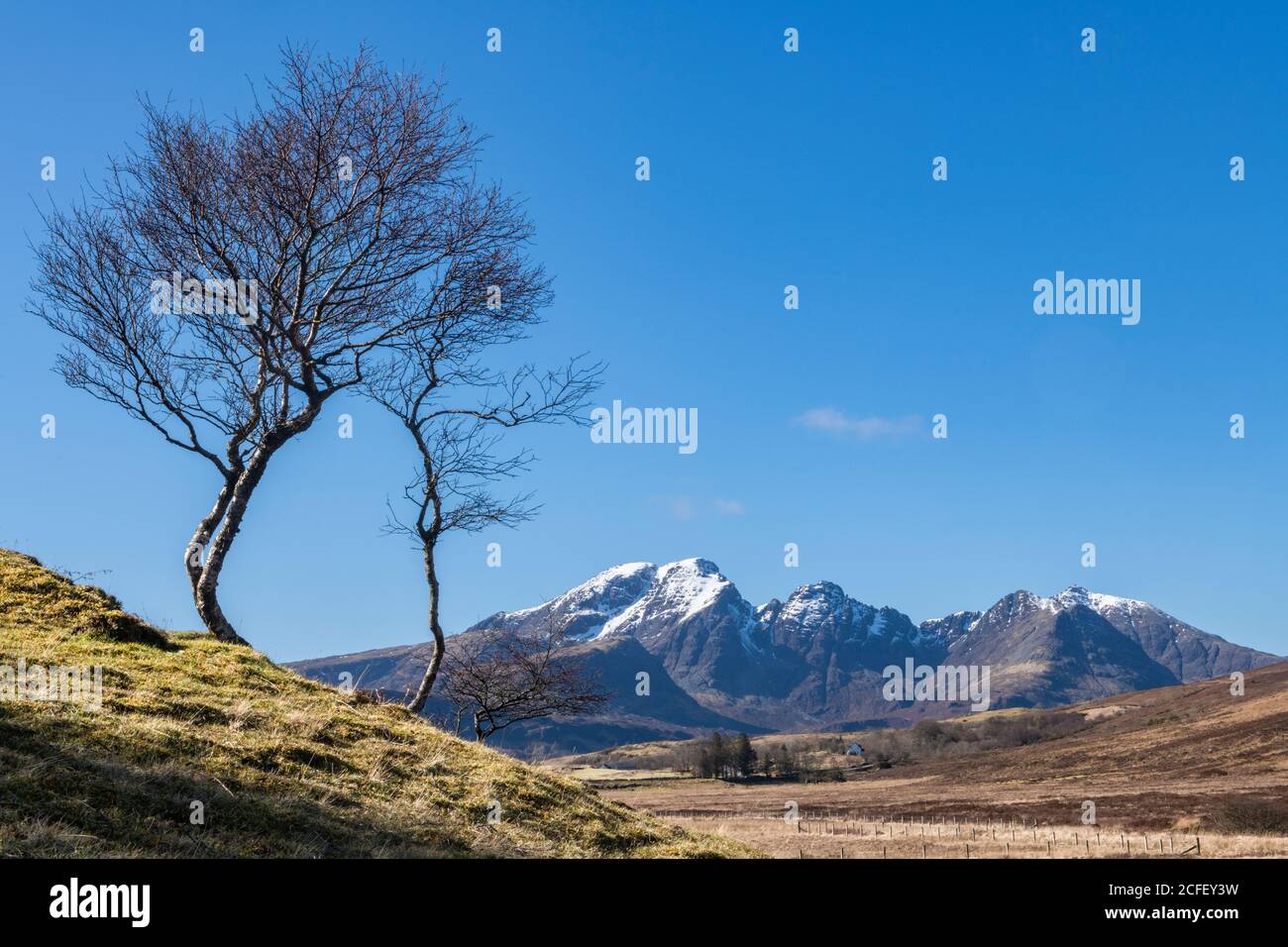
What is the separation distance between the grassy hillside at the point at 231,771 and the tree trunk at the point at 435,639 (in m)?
3.56

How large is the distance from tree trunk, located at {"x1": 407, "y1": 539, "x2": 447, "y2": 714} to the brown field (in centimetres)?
1786

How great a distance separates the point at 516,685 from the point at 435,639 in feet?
21.4

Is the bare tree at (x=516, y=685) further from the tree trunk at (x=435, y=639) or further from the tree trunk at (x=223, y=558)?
the tree trunk at (x=223, y=558)

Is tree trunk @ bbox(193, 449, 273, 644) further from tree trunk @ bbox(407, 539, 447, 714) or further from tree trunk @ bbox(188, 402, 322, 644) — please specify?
tree trunk @ bbox(407, 539, 447, 714)

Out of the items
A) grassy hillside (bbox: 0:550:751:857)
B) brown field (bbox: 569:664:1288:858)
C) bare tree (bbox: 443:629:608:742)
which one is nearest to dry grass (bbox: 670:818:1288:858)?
brown field (bbox: 569:664:1288:858)

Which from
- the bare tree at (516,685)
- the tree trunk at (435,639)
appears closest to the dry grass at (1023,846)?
the bare tree at (516,685)

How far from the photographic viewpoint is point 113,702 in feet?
44.7

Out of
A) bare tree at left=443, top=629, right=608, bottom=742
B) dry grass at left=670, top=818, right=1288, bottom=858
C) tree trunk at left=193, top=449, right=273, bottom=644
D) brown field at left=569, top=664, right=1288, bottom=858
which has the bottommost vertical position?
brown field at left=569, top=664, right=1288, bottom=858

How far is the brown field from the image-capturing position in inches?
2275

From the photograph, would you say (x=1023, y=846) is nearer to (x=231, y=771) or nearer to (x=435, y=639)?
(x=435, y=639)

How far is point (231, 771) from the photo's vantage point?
40.5 feet

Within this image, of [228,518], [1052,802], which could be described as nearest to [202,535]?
[228,518]

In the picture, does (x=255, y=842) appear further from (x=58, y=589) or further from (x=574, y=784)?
(x=58, y=589)
